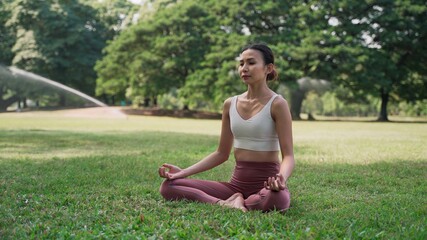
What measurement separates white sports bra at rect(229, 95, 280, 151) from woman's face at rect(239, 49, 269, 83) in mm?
232

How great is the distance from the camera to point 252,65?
371cm

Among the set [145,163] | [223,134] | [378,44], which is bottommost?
[145,163]

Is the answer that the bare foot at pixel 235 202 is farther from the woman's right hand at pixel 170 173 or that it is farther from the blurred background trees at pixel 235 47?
the blurred background trees at pixel 235 47

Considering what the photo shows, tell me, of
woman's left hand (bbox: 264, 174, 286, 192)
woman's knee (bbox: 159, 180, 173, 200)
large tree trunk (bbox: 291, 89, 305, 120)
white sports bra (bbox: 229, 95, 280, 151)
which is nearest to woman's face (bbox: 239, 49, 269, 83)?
white sports bra (bbox: 229, 95, 280, 151)

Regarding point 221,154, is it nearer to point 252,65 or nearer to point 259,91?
point 259,91

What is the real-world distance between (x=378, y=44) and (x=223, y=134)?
29339 millimetres

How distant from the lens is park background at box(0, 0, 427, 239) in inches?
133

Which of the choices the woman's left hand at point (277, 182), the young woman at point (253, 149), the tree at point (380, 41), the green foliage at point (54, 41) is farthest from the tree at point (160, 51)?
the woman's left hand at point (277, 182)

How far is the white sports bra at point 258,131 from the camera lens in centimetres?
373

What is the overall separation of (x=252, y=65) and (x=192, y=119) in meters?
25.2

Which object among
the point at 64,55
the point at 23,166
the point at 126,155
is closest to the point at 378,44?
the point at 64,55

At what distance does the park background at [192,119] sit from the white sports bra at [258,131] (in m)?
0.59

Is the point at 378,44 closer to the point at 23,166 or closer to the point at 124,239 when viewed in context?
the point at 23,166

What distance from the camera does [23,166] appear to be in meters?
6.44
